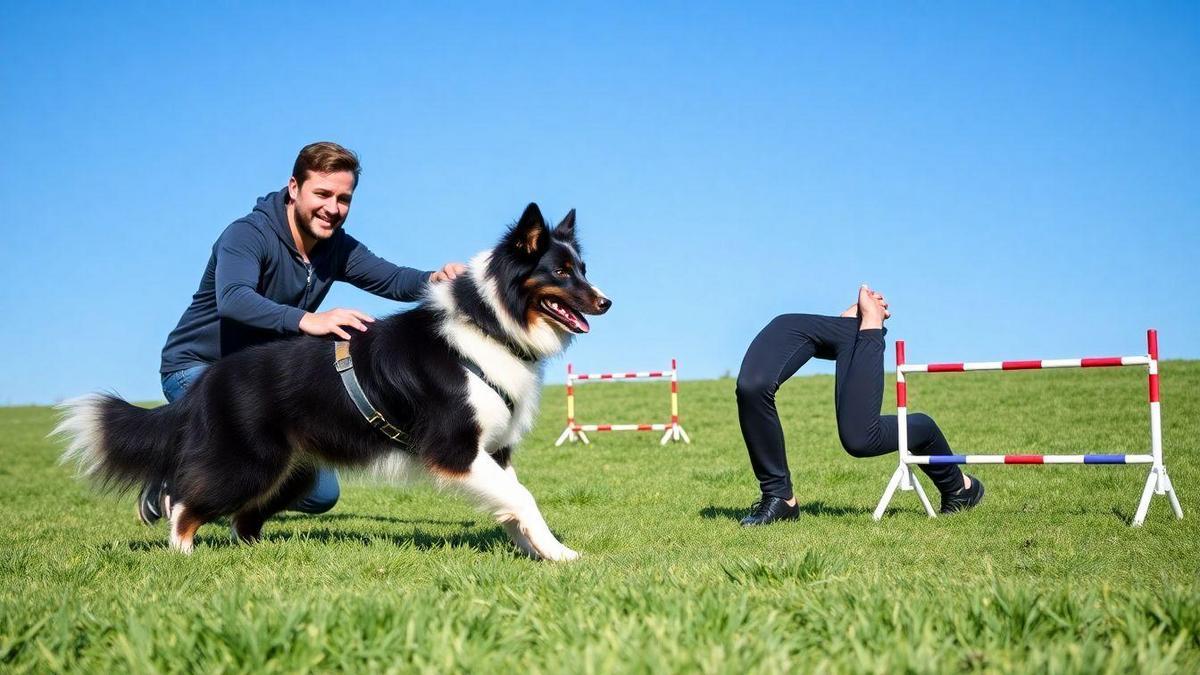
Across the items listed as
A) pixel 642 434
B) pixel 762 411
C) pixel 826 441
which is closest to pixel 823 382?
pixel 642 434

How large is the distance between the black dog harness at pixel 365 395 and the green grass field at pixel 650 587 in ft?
2.20

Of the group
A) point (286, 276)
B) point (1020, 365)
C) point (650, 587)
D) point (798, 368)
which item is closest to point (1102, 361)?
point (1020, 365)

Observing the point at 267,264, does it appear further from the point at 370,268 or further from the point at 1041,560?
the point at 1041,560

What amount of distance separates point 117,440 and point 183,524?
73cm

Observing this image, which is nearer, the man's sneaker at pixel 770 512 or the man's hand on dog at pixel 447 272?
the man's hand on dog at pixel 447 272

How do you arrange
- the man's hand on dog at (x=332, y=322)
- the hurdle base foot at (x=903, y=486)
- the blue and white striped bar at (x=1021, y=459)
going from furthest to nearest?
the hurdle base foot at (x=903, y=486)
the blue and white striped bar at (x=1021, y=459)
the man's hand on dog at (x=332, y=322)

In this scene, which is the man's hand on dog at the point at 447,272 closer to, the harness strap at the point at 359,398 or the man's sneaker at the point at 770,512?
the harness strap at the point at 359,398

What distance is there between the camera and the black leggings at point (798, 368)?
692cm

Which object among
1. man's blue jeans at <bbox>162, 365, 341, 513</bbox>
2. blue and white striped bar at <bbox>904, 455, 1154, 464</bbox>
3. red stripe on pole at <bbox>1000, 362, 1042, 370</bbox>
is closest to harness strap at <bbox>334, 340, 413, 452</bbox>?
man's blue jeans at <bbox>162, 365, 341, 513</bbox>

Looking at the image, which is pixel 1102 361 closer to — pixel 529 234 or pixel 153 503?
pixel 529 234

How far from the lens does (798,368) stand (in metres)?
7.16

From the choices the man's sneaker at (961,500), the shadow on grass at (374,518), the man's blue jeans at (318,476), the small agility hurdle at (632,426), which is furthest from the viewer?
the small agility hurdle at (632,426)

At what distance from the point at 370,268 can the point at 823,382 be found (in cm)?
2097

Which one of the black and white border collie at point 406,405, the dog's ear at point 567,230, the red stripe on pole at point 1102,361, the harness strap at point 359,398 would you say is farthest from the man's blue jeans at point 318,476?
the red stripe on pole at point 1102,361
